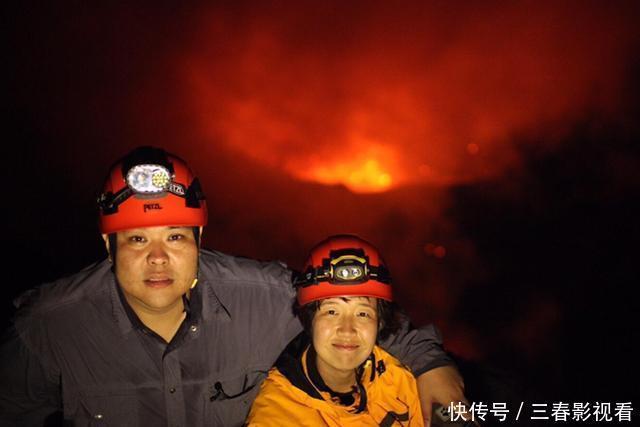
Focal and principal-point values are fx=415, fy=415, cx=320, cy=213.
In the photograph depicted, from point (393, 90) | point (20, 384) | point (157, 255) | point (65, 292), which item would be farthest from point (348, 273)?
point (393, 90)

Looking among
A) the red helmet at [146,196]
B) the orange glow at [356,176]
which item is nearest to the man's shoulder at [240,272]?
the red helmet at [146,196]

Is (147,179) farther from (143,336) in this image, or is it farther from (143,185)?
(143,336)

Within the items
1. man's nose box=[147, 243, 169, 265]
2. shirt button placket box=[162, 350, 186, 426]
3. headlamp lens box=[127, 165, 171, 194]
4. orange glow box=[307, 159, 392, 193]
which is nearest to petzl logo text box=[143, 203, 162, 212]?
headlamp lens box=[127, 165, 171, 194]

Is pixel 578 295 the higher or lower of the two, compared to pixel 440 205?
lower

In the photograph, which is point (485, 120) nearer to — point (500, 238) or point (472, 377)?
point (500, 238)

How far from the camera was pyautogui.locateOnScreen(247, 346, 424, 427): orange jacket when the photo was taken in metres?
2.90

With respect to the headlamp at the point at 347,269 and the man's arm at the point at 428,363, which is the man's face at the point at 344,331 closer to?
the headlamp at the point at 347,269

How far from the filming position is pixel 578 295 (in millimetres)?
11039

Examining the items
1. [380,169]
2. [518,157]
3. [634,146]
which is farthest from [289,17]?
[634,146]

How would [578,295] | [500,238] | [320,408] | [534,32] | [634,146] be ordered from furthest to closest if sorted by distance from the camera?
[534,32] < [634,146] < [500,238] < [578,295] < [320,408]

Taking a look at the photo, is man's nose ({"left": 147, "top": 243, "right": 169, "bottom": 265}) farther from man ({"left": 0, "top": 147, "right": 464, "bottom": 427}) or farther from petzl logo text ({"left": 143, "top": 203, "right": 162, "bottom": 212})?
petzl logo text ({"left": 143, "top": 203, "right": 162, "bottom": 212})

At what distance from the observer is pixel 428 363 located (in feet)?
11.4

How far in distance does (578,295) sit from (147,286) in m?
11.6

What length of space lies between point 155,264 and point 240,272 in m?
0.91
